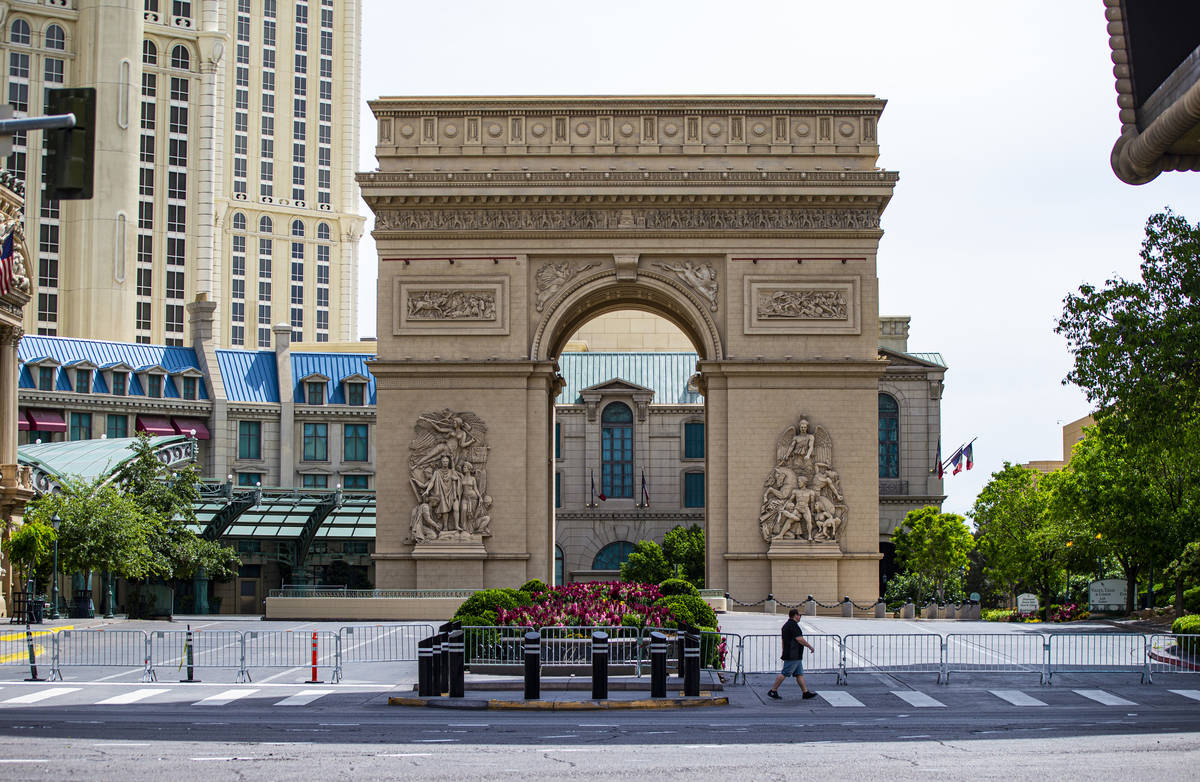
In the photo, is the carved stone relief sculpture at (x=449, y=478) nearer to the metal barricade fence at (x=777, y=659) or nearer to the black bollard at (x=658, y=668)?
the metal barricade fence at (x=777, y=659)

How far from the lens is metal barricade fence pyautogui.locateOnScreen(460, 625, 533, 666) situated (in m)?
29.7

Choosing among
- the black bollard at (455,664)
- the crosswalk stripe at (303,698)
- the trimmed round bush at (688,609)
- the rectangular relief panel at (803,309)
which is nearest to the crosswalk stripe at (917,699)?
the trimmed round bush at (688,609)

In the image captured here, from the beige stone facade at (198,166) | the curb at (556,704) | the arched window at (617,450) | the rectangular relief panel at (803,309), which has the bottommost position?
the curb at (556,704)

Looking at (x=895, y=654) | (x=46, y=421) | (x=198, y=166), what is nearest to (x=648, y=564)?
(x=46, y=421)

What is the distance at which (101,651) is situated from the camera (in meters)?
36.7

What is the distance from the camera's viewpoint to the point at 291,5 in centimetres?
14575

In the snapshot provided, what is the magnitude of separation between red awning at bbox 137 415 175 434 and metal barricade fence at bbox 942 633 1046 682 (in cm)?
4966

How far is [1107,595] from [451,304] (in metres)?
29.6

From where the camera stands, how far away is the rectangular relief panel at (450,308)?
5153 cm

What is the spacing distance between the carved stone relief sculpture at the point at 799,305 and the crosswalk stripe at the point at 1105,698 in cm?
2424

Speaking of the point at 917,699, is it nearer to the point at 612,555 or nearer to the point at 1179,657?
the point at 1179,657

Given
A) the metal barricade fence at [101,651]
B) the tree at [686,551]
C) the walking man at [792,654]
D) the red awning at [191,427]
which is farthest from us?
the red awning at [191,427]

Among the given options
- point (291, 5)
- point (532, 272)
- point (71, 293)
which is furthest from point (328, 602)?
point (291, 5)

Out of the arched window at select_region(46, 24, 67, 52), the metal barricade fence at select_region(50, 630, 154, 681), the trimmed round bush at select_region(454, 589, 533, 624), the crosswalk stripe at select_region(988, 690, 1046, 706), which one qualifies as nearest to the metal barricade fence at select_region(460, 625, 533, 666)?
the trimmed round bush at select_region(454, 589, 533, 624)
